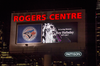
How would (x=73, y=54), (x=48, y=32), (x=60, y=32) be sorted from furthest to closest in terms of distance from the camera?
(x=48, y=32)
(x=60, y=32)
(x=73, y=54)

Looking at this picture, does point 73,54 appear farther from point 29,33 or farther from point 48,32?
point 29,33

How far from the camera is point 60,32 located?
75.3 feet

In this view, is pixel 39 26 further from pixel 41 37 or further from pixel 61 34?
pixel 61 34

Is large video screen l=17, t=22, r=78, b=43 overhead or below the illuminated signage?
overhead

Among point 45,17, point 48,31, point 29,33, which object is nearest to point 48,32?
point 48,31

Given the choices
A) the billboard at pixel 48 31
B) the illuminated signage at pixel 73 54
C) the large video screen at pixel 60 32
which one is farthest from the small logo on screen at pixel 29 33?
the illuminated signage at pixel 73 54

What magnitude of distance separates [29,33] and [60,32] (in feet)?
15.1

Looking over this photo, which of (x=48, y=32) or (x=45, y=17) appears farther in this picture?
(x=45, y=17)

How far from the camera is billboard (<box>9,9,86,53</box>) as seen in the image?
22578 mm

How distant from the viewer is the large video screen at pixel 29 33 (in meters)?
23.5

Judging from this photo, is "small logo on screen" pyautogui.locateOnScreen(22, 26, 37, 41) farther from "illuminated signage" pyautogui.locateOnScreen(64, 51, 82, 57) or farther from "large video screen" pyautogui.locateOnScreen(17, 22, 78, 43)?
"illuminated signage" pyautogui.locateOnScreen(64, 51, 82, 57)

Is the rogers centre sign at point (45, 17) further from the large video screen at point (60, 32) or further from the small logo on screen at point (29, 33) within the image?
the small logo on screen at point (29, 33)

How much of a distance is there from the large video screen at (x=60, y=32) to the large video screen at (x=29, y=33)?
0.91m

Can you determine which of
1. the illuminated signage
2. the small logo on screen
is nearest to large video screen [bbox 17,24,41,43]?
the small logo on screen
